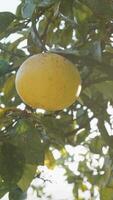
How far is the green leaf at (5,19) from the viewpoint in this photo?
3.80 feet

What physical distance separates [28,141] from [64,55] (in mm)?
218

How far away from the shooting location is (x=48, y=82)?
3.00ft

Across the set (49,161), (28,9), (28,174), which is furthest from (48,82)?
(49,161)

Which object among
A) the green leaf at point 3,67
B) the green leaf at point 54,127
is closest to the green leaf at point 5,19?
the green leaf at point 3,67

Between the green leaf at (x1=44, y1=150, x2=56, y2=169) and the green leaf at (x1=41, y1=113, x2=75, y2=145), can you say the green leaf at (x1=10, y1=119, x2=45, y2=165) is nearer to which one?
the green leaf at (x1=41, y1=113, x2=75, y2=145)

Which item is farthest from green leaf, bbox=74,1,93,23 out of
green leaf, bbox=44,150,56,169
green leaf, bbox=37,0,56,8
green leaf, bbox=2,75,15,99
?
green leaf, bbox=44,150,56,169

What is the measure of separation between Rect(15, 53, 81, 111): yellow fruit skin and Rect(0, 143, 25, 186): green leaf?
135 mm

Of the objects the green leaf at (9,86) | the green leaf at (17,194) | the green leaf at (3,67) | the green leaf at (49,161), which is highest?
the green leaf at (3,67)

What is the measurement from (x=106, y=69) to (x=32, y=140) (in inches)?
8.8

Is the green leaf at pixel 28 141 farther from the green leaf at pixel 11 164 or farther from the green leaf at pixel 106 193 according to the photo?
the green leaf at pixel 106 193

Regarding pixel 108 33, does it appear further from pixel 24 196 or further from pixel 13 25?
pixel 24 196

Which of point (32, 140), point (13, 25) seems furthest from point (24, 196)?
point (13, 25)

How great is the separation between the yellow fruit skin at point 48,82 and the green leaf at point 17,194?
0.29 m

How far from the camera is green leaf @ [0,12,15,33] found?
1.16 meters
